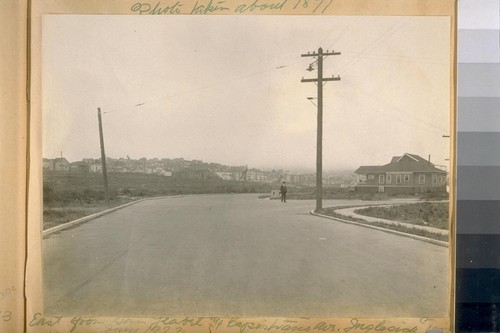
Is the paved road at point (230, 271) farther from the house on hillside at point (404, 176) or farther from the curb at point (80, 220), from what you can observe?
the house on hillside at point (404, 176)

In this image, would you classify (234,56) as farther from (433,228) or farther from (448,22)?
(433,228)

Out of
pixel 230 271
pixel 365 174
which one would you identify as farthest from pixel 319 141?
pixel 230 271

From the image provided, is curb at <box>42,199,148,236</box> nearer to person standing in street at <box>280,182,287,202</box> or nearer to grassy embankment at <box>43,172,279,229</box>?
grassy embankment at <box>43,172,279,229</box>

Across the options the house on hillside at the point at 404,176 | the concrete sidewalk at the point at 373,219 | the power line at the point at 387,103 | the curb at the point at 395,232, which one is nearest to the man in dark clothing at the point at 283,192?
the curb at the point at 395,232

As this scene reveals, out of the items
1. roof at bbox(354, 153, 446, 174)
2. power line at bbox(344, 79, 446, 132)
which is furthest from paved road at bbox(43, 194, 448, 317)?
power line at bbox(344, 79, 446, 132)

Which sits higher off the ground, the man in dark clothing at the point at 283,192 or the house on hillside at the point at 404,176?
the house on hillside at the point at 404,176

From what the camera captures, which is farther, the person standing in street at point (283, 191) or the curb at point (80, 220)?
the person standing in street at point (283, 191)

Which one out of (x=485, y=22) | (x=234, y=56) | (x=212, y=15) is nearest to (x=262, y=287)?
(x=234, y=56)
